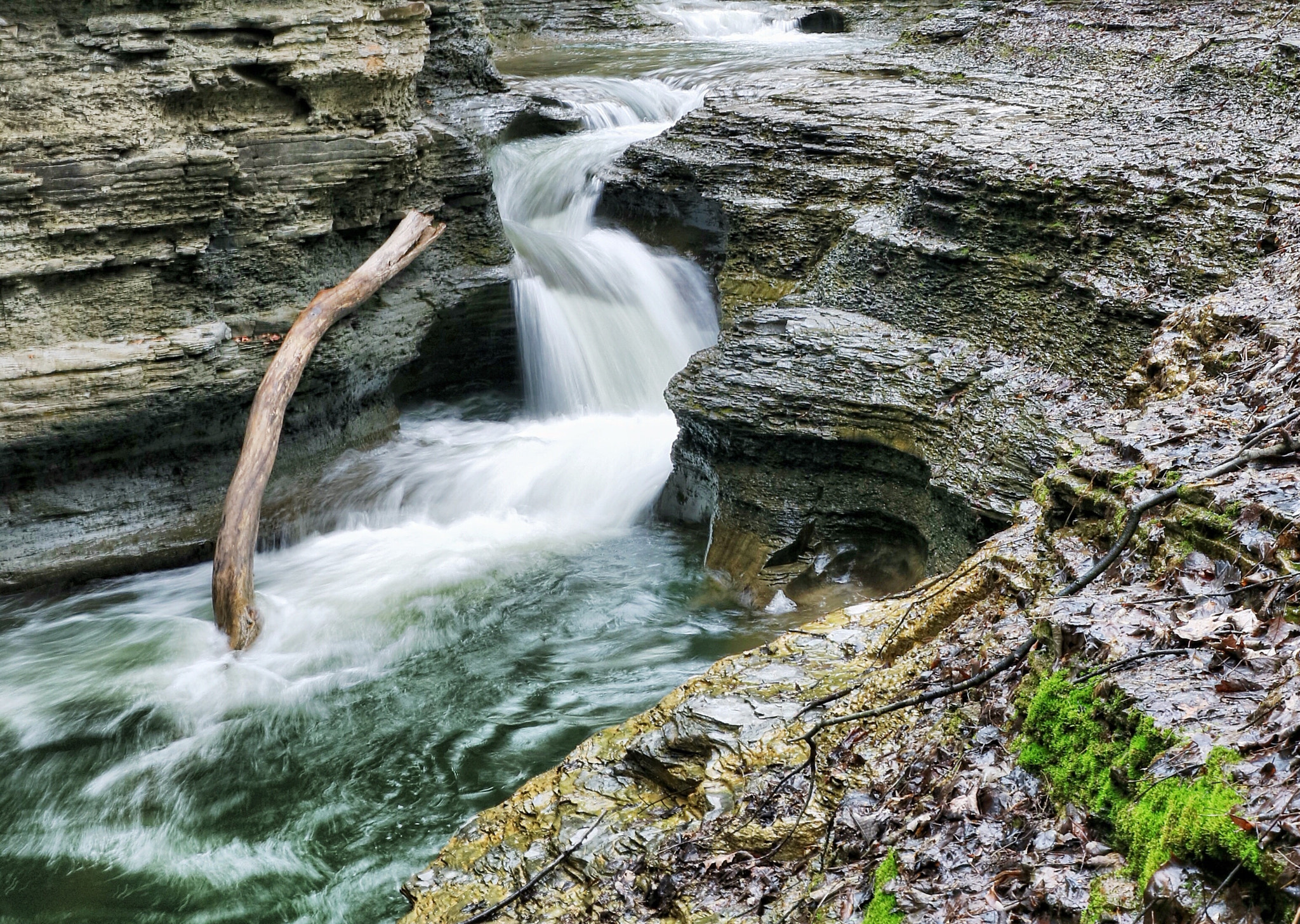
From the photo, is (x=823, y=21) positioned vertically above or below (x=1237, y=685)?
above

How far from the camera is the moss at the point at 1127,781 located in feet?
6.05

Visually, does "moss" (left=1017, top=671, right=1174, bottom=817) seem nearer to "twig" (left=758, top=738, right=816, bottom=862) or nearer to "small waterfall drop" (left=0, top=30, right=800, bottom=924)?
"twig" (left=758, top=738, right=816, bottom=862)

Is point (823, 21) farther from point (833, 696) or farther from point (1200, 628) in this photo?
point (1200, 628)

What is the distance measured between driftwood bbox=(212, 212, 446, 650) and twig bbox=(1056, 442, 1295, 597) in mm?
5430

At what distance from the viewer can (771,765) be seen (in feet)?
10.8

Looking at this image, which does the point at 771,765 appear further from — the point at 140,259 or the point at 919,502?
the point at 140,259

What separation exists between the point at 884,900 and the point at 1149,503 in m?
1.39

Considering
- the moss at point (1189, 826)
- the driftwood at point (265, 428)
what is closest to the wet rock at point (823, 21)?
the driftwood at point (265, 428)

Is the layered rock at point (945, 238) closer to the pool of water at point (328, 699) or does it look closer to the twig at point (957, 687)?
the pool of water at point (328, 699)

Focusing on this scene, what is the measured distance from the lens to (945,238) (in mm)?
7676

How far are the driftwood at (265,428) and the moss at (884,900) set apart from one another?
534 cm

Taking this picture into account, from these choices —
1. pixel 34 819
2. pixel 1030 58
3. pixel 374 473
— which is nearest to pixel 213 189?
pixel 374 473

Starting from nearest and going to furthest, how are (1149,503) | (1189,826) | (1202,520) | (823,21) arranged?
1. (1189,826)
2. (1202,520)
3. (1149,503)
4. (823,21)

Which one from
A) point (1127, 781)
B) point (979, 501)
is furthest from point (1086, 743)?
point (979, 501)
